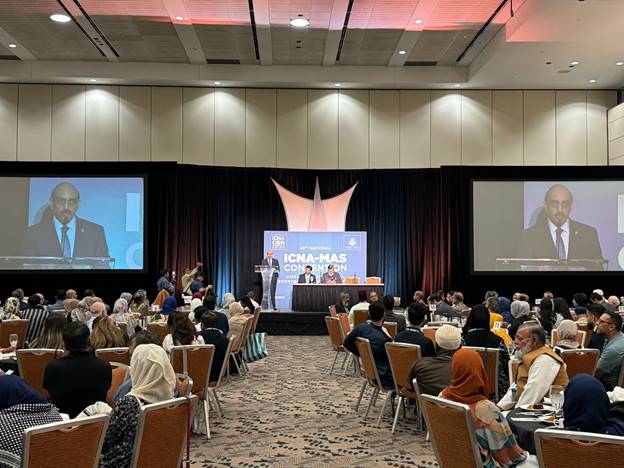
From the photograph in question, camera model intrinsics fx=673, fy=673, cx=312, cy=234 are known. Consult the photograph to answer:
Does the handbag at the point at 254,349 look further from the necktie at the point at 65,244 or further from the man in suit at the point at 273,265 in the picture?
the necktie at the point at 65,244

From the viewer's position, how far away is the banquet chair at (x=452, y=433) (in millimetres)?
3336

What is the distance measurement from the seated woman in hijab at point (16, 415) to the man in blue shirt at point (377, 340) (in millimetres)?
3835

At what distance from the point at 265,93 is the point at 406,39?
14.1 feet

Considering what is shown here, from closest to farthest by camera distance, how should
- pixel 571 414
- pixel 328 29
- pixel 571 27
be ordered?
pixel 571 414 < pixel 571 27 < pixel 328 29

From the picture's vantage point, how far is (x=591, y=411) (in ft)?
10.4

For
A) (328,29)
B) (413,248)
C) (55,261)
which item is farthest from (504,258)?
(55,261)

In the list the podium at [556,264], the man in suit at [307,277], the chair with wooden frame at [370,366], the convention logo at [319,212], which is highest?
the convention logo at [319,212]

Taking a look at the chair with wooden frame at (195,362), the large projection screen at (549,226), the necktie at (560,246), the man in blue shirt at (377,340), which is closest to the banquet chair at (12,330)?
the chair with wooden frame at (195,362)

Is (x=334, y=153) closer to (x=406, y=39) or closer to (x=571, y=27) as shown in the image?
(x=406, y=39)

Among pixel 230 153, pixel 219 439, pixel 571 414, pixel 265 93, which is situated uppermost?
pixel 265 93

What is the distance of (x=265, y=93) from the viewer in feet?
57.3

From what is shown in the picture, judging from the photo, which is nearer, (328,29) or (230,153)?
(328,29)

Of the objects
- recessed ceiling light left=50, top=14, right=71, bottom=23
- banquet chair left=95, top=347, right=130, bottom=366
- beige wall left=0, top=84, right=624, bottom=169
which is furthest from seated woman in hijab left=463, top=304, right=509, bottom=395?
beige wall left=0, top=84, right=624, bottom=169

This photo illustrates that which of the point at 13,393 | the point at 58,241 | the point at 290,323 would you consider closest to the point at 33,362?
the point at 13,393
